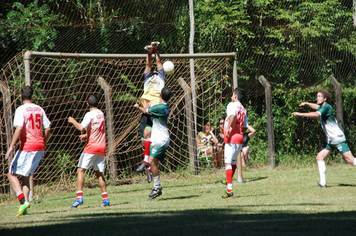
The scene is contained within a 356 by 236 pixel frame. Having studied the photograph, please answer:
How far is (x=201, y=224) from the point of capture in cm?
Result: 661

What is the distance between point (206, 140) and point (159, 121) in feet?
18.4

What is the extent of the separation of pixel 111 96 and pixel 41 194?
3007mm

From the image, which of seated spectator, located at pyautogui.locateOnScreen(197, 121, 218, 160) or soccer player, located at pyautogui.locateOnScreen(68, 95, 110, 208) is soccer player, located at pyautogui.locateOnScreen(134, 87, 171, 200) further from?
seated spectator, located at pyautogui.locateOnScreen(197, 121, 218, 160)

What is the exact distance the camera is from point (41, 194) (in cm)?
1191

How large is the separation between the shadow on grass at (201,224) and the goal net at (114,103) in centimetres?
498

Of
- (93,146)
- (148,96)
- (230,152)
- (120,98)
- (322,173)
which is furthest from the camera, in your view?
(120,98)

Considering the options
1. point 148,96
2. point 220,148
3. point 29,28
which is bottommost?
point 220,148

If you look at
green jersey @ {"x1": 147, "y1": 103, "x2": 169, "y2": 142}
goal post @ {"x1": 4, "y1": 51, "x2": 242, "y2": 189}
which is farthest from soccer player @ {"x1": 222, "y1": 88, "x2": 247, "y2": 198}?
goal post @ {"x1": 4, "y1": 51, "x2": 242, "y2": 189}

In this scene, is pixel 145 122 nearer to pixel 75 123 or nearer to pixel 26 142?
pixel 75 123

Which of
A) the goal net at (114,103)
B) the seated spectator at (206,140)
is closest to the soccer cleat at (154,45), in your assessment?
the goal net at (114,103)

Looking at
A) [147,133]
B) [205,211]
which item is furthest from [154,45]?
[205,211]

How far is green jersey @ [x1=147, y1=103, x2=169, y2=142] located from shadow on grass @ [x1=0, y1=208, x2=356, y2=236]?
2438 mm

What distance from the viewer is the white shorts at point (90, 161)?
945cm

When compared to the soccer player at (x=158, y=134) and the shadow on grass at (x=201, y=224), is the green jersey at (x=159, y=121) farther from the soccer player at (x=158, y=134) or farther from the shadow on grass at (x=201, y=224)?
the shadow on grass at (x=201, y=224)
